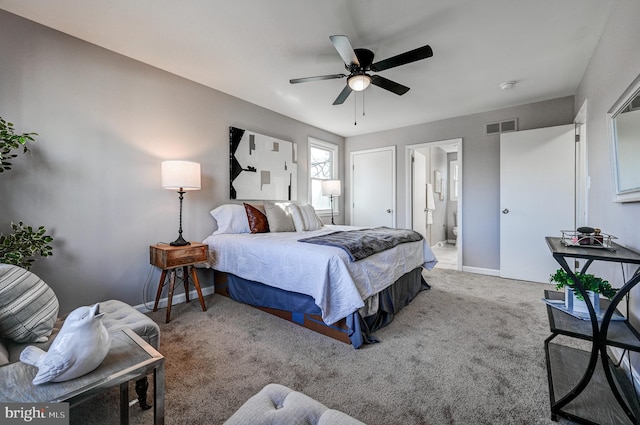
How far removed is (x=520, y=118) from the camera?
3871 mm

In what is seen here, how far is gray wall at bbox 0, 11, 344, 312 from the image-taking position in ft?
6.84

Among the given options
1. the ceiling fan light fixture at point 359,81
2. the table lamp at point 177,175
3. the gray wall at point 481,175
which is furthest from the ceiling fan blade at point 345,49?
the gray wall at point 481,175

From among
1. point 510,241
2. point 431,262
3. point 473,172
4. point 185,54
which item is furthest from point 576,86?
point 185,54

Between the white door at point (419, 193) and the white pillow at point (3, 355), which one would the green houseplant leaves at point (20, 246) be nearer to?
the white pillow at point (3, 355)

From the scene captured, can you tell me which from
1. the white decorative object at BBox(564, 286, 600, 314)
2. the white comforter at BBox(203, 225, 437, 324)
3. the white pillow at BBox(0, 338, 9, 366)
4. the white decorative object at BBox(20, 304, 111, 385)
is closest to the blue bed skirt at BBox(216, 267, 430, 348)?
the white comforter at BBox(203, 225, 437, 324)

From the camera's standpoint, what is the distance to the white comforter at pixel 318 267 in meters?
2.01

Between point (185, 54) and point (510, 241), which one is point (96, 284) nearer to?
point (185, 54)

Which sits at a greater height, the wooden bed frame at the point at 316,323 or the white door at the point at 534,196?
the white door at the point at 534,196

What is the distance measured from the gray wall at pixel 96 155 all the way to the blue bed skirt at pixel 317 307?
0.76 m

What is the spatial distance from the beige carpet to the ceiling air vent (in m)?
2.54

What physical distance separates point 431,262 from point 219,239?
2545 mm

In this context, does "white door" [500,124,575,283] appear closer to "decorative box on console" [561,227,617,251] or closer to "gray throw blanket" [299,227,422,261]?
"gray throw blanket" [299,227,422,261]

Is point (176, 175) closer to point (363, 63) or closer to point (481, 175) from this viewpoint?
point (363, 63)

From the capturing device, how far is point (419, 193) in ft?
17.4
